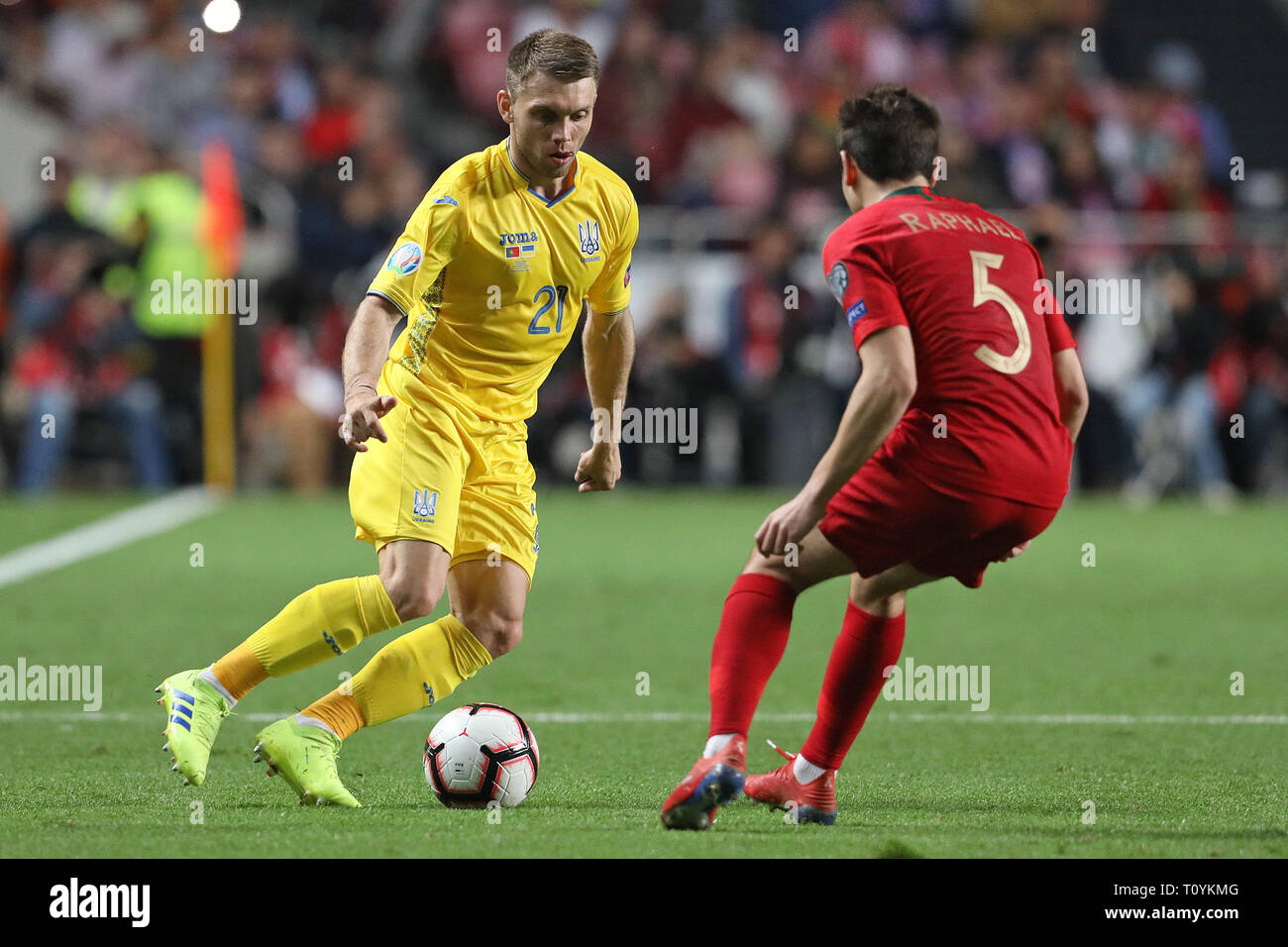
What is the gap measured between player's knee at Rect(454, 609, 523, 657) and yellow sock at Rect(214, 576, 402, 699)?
0.33m

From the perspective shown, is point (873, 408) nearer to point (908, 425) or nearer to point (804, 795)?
point (908, 425)

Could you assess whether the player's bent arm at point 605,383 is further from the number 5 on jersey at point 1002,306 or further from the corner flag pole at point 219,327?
the corner flag pole at point 219,327

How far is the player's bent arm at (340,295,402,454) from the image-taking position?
16.4 feet

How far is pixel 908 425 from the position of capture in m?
4.99

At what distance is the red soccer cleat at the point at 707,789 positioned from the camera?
488 centimetres

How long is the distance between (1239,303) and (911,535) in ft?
40.8

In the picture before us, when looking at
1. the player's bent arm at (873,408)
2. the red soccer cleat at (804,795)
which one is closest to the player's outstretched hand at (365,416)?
the player's bent arm at (873,408)

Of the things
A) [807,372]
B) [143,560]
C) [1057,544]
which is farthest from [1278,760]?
[807,372]

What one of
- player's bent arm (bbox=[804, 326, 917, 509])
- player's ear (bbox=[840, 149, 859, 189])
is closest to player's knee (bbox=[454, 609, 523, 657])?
player's bent arm (bbox=[804, 326, 917, 509])

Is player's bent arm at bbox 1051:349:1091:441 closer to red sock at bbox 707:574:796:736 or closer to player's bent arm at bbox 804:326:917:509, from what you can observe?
player's bent arm at bbox 804:326:917:509

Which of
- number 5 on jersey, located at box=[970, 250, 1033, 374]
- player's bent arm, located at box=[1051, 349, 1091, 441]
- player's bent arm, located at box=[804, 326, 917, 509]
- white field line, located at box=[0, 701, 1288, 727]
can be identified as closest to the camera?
player's bent arm, located at box=[804, 326, 917, 509]

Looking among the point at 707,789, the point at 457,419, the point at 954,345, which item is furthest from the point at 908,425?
the point at 457,419

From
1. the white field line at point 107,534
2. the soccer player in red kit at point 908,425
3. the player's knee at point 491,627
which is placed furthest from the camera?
Result: the white field line at point 107,534

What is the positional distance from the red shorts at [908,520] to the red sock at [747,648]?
0.27 meters
